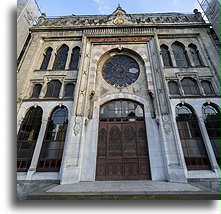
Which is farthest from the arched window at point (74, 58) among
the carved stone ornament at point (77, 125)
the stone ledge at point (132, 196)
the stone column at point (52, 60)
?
the stone ledge at point (132, 196)

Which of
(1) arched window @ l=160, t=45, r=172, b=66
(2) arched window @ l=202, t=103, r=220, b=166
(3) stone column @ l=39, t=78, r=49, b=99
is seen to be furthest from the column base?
(1) arched window @ l=160, t=45, r=172, b=66

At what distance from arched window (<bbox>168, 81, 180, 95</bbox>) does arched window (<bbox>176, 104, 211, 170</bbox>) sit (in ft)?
3.75

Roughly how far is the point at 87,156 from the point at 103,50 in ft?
29.6

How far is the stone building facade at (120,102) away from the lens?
7461 millimetres

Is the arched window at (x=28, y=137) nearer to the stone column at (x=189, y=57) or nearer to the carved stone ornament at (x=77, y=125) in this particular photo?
the carved stone ornament at (x=77, y=125)

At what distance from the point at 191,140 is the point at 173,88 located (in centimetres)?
402

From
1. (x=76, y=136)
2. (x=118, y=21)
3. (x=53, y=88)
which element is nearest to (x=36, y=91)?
(x=53, y=88)

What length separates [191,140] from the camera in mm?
8102

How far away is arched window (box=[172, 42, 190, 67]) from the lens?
11027 mm

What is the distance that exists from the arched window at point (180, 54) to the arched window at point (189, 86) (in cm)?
175

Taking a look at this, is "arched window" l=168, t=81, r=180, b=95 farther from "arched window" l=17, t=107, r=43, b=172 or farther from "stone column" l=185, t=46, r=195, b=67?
"arched window" l=17, t=107, r=43, b=172

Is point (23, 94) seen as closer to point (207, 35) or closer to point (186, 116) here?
point (186, 116)

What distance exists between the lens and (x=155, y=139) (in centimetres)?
A: 806

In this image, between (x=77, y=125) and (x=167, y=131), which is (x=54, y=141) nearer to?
(x=77, y=125)
